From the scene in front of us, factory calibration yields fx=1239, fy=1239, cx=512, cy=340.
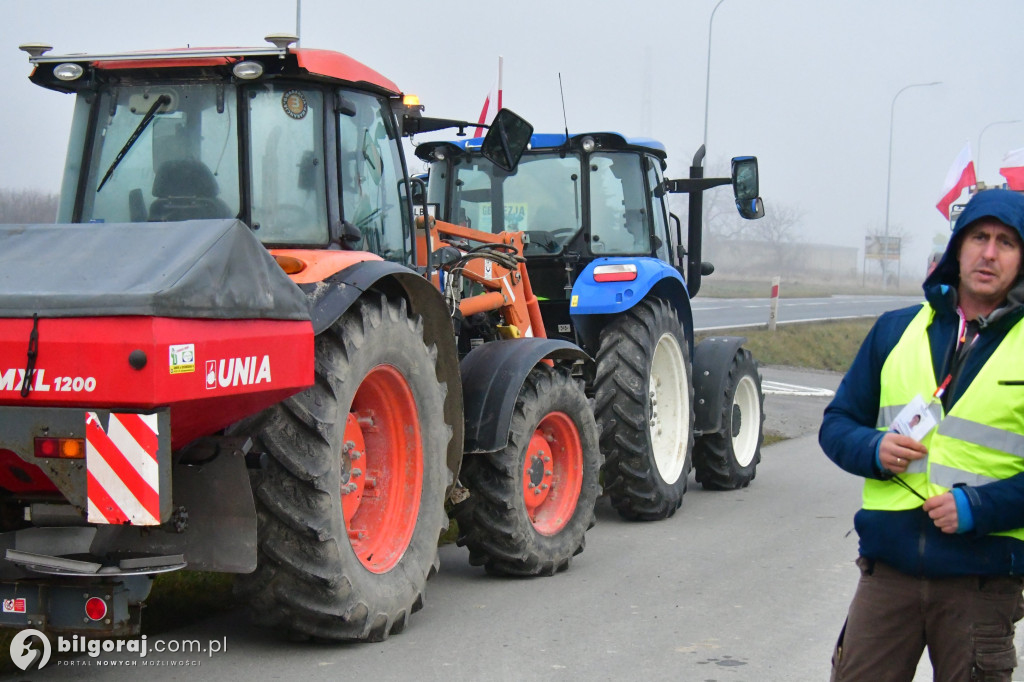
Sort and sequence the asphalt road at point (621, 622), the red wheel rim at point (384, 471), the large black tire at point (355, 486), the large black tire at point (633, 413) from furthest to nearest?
the large black tire at point (633, 413) < the red wheel rim at point (384, 471) < the asphalt road at point (621, 622) < the large black tire at point (355, 486)

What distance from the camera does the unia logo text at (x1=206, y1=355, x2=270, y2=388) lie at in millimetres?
4164

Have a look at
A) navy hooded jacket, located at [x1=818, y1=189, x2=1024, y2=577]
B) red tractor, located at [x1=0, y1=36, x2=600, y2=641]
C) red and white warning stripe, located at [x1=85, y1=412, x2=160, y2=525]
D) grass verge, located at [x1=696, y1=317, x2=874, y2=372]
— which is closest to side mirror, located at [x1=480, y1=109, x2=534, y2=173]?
red tractor, located at [x1=0, y1=36, x2=600, y2=641]

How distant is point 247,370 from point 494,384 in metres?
2.54

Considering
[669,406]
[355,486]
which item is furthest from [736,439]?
[355,486]

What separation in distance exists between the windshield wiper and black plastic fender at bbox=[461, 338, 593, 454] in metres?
2.17

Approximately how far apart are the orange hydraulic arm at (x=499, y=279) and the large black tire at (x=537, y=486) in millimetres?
759

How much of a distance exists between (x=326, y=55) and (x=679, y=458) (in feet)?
15.4

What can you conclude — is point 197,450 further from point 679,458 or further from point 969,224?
point 679,458

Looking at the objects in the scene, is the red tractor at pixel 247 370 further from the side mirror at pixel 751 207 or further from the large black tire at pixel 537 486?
the side mirror at pixel 751 207

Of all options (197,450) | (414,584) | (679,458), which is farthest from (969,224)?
(679,458)

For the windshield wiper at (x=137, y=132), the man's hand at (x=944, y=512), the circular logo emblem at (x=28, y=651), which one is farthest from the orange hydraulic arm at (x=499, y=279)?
the man's hand at (x=944, y=512)

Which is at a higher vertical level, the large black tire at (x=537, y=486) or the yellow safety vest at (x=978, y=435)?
the yellow safety vest at (x=978, y=435)

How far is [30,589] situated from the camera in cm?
452

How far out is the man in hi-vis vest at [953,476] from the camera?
326cm
